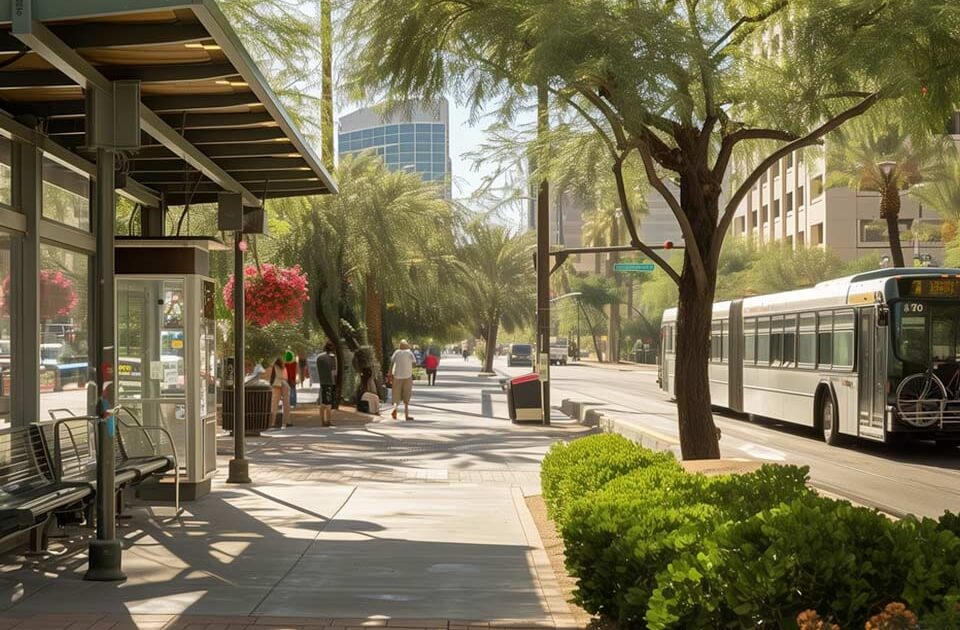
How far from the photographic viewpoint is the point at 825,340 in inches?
925

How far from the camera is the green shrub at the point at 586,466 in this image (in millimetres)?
10078

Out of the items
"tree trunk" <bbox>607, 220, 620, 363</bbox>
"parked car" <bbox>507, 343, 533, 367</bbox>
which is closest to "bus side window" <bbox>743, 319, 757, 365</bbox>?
"parked car" <bbox>507, 343, 533, 367</bbox>

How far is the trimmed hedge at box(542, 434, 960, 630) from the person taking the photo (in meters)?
5.23

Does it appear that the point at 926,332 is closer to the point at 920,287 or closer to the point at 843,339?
the point at 920,287

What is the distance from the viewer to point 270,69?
22.2m

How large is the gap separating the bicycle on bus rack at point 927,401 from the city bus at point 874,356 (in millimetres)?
16

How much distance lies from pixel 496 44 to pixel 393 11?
4.03 feet

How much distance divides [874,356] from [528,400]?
9.19m

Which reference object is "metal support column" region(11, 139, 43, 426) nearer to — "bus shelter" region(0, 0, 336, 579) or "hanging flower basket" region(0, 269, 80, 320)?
"bus shelter" region(0, 0, 336, 579)

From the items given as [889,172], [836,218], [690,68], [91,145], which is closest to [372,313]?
[889,172]

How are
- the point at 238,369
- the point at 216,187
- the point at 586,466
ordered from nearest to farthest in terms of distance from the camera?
the point at 586,466 < the point at 216,187 < the point at 238,369

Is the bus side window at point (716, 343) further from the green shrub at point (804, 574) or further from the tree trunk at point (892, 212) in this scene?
the green shrub at point (804, 574)

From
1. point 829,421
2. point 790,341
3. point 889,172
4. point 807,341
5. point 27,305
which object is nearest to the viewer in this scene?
point 27,305

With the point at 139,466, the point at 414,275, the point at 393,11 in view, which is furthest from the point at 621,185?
the point at 414,275
